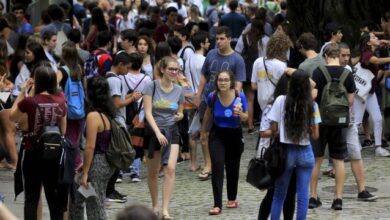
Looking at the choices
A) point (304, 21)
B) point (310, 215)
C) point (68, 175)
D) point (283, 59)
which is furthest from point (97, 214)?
point (304, 21)

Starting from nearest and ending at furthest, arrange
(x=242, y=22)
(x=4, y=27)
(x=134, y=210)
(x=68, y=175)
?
(x=134, y=210) < (x=68, y=175) < (x=4, y=27) < (x=242, y=22)

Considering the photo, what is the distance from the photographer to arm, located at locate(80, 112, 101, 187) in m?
10.3

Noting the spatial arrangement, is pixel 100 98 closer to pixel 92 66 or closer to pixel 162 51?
pixel 162 51

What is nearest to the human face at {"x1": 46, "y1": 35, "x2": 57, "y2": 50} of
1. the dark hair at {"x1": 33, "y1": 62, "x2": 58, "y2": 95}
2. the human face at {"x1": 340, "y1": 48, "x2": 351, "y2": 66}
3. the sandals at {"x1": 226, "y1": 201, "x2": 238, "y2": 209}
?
the sandals at {"x1": 226, "y1": 201, "x2": 238, "y2": 209}

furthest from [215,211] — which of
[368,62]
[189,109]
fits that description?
[368,62]

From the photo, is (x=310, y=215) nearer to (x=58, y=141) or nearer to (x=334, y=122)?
(x=334, y=122)

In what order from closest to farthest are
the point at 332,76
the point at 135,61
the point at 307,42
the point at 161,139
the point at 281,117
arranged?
the point at 281,117 → the point at 161,139 → the point at 332,76 → the point at 307,42 → the point at 135,61

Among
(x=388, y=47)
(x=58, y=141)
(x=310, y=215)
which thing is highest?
(x=388, y=47)

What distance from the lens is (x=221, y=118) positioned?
40.0 feet

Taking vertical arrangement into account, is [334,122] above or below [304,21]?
below

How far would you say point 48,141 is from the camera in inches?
404

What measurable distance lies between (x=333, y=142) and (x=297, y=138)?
1961 mm

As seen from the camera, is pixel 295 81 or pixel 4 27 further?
pixel 4 27

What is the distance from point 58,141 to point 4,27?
306 inches
